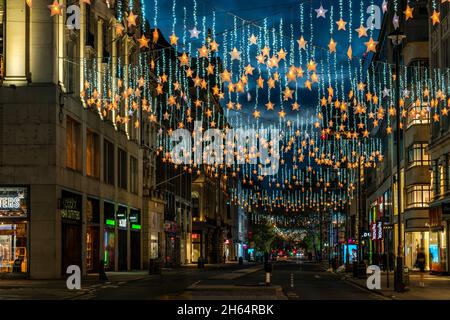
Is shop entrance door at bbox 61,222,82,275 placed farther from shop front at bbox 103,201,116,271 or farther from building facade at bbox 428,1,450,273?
building facade at bbox 428,1,450,273

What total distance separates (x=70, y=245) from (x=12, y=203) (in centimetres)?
569

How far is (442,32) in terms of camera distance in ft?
185

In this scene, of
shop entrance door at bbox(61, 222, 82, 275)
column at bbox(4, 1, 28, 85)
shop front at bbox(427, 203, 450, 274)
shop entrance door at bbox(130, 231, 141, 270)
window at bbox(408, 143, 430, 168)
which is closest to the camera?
column at bbox(4, 1, 28, 85)

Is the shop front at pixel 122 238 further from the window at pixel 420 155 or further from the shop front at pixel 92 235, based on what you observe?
the window at pixel 420 155

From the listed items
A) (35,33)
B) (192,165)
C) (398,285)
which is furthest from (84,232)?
(192,165)

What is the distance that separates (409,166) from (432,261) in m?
9.44

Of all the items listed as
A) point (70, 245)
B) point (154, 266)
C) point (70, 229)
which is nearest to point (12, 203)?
point (70, 229)

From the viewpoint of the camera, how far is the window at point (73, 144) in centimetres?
5012

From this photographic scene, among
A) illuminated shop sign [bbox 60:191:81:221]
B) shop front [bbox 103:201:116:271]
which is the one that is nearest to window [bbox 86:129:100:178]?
shop front [bbox 103:201:116:271]

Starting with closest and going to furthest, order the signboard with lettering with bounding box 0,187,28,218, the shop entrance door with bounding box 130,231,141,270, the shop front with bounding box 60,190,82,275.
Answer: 1. the signboard with lettering with bounding box 0,187,28,218
2. the shop front with bounding box 60,190,82,275
3. the shop entrance door with bounding box 130,231,141,270

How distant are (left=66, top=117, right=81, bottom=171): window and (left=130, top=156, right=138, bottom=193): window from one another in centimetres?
1764

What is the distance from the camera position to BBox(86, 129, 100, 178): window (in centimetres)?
5547

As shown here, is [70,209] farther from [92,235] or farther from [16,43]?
[16,43]

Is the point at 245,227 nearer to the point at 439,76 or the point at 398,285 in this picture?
the point at 439,76
